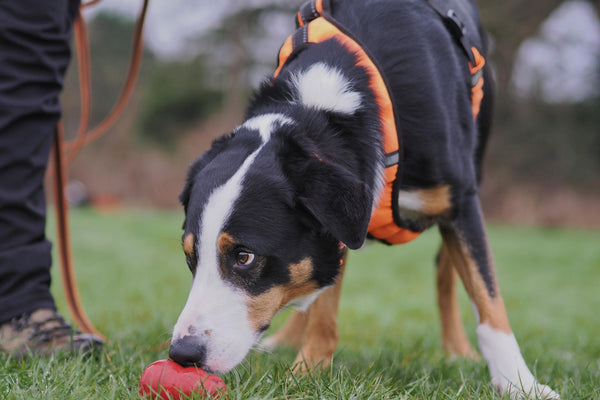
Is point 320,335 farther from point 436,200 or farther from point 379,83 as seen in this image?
point 379,83

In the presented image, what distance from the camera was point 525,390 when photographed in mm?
2336

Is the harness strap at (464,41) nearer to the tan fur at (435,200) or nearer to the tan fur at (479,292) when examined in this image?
the tan fur at (435,200)

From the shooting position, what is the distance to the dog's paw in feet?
7.17

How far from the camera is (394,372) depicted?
98.3 inches

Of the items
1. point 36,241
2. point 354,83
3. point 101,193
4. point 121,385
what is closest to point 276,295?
point 121,385

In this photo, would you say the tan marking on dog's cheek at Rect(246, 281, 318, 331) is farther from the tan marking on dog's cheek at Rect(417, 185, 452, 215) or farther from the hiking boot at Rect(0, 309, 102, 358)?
the hiking boot at Rect(0, 309, 102, 358)

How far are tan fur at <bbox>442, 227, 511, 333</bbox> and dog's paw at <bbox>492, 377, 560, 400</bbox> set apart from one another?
23 centimetres

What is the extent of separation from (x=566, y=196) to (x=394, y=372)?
14614 mm

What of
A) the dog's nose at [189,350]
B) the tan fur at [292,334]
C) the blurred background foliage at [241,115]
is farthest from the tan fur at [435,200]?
the blurred background foliage at [241,115]

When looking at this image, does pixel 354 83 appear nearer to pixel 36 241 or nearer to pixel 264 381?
pixel 264 381

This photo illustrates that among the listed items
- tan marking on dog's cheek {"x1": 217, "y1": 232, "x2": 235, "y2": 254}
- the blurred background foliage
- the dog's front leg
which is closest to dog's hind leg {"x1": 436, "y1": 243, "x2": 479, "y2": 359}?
the dog's front leg

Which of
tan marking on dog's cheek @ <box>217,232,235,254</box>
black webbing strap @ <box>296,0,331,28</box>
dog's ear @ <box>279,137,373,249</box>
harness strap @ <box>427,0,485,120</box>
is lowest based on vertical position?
tan marking on dog's cheek @ <box>217,232,235,254</box>

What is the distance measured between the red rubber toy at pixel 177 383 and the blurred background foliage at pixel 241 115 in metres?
13.6

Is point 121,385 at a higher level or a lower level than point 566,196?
higher
